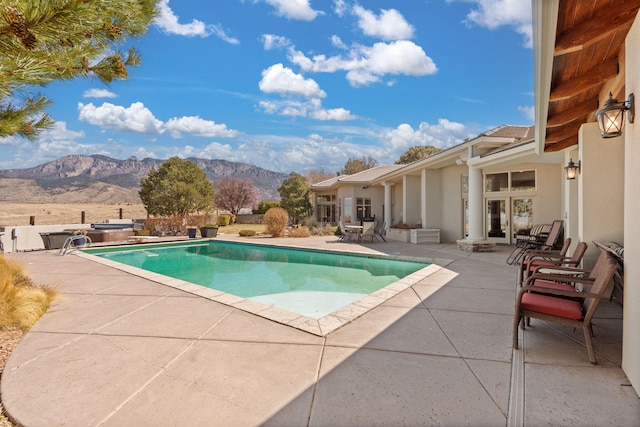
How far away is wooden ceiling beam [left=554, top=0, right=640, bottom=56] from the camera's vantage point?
287 cm

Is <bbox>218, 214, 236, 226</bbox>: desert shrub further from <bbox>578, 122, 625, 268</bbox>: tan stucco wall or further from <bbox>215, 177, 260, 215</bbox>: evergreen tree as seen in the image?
<bbox>578, 122, 625, 268</bbox>: tan stucco wall

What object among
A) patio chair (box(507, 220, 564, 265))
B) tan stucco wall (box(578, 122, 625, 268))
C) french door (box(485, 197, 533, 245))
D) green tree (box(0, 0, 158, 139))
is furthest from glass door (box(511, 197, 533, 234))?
green tree (box(0, 0, 158, 139))

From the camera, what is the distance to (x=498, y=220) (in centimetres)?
1337

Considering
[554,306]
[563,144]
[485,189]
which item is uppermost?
[563,144]

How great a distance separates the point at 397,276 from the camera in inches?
336

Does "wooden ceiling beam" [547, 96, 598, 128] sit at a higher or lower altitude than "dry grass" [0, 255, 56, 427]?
higher

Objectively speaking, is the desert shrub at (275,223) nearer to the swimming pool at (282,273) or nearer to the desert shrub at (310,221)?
the swimming pool at (282,273)

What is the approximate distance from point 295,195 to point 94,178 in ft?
326

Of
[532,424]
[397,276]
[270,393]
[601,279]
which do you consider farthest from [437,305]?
[397,276]

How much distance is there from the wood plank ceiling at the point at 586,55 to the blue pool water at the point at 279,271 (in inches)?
193

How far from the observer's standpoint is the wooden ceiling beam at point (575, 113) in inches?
218

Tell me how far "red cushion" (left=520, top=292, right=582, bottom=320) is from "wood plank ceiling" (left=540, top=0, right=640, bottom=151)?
259 centimetres

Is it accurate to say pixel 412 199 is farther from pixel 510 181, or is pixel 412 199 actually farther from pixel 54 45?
pixel 54 45

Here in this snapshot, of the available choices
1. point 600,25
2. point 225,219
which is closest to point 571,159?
point 600,25
